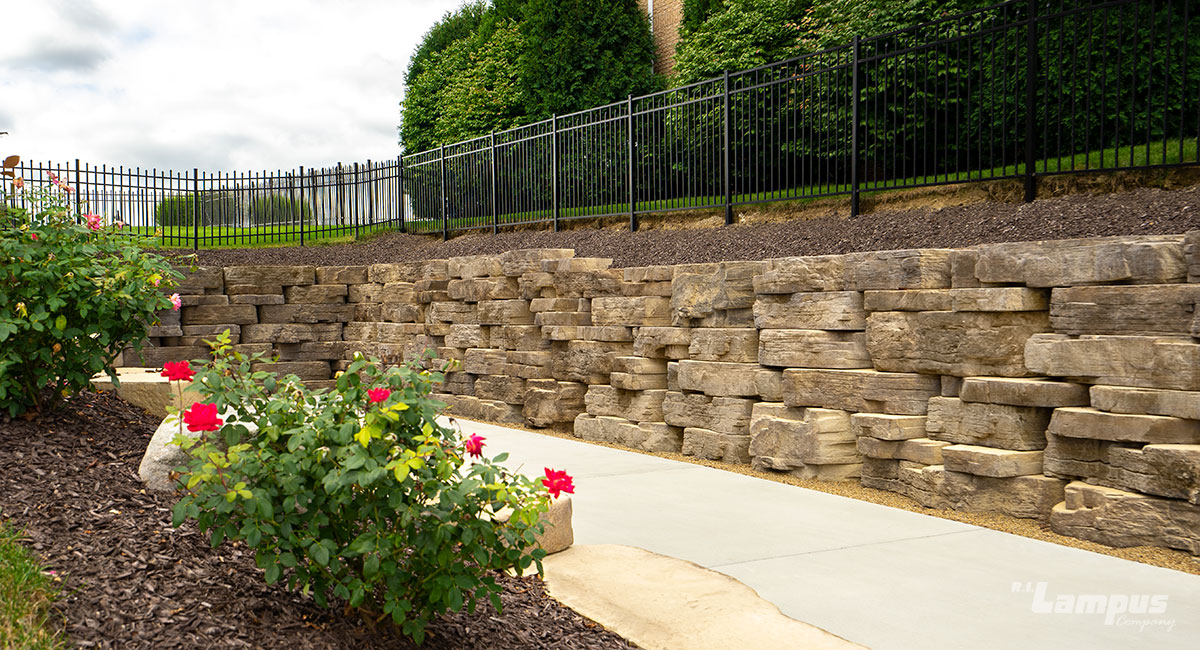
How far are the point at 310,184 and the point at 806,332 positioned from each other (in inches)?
528

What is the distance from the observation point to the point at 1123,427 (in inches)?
190

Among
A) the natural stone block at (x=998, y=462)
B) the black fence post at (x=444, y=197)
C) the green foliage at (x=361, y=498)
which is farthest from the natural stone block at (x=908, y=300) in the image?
the black fence post at (x=444, y=197)

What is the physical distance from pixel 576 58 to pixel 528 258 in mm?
11672

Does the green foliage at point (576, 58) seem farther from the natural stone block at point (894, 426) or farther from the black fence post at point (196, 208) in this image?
the natural stone block at point (894, 426)

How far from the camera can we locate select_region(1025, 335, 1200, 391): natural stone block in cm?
466

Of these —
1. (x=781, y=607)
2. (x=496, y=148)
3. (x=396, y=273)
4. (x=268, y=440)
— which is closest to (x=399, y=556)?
(x=268, y=440)

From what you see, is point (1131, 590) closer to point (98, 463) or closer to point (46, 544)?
point (46, 544)

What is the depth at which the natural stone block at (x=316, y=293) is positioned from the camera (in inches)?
521

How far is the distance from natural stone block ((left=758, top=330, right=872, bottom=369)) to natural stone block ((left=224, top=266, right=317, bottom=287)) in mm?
8265

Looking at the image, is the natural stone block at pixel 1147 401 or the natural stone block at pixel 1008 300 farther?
the natural stone block at pixel 1008 300

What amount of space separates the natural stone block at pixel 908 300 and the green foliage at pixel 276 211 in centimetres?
1400

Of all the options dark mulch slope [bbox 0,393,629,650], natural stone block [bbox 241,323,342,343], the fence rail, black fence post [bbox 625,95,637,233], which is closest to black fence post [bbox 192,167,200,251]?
the fence rail

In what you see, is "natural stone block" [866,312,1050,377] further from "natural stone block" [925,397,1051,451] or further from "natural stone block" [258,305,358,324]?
"natural stone block" [258,305,358,324]

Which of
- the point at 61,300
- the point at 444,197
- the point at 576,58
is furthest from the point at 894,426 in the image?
the point at 576,58
